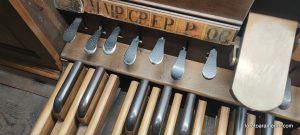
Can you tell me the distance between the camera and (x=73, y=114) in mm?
944

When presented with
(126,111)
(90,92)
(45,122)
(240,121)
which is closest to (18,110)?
(45,122)

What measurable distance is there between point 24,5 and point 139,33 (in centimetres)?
39

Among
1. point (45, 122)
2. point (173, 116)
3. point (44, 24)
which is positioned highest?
point (44, 24)

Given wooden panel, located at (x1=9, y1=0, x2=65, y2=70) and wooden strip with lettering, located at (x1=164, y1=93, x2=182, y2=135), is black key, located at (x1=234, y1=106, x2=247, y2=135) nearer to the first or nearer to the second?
wooden strip with lettering, located at (x1=164, y1=93, x2=182, y2=135)

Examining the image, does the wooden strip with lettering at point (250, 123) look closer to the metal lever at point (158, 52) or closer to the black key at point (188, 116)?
the black key at point (188, 116)

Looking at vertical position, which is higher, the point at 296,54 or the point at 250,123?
the point at 296,54

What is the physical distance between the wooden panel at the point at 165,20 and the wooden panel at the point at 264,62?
0.07m

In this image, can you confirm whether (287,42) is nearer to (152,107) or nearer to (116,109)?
(152,107)

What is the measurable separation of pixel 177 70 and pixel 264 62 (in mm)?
268

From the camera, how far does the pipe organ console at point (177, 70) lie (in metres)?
0.78

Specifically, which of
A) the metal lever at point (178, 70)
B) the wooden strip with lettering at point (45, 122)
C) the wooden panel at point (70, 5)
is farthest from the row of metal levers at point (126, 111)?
the wooden panel at point (70, 5)

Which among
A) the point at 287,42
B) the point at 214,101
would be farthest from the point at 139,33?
the point at 287,42

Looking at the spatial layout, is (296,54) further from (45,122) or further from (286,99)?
(45,122)

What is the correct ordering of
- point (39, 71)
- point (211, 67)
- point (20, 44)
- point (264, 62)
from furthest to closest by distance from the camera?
point (39, 71) → point (20, 44) → point (211, 67) → point (264, 62)
